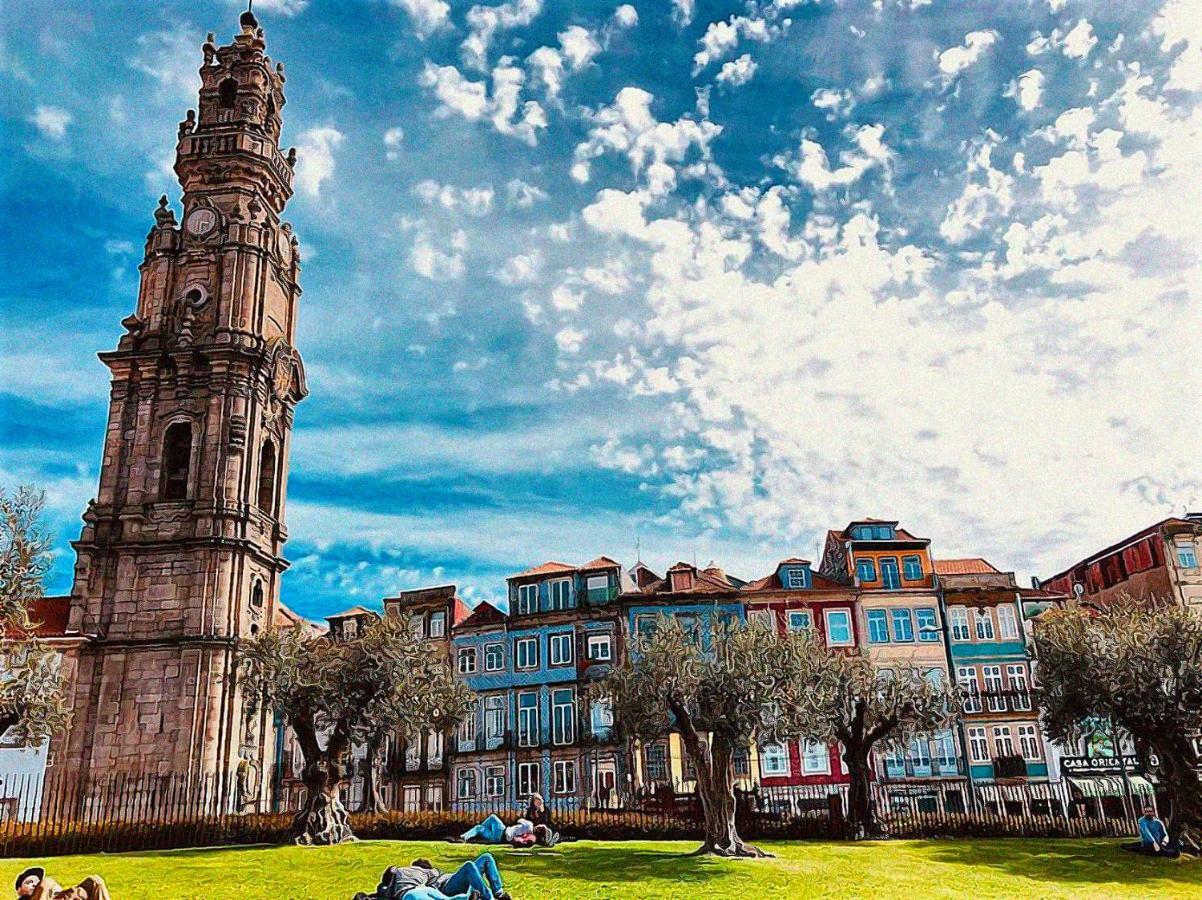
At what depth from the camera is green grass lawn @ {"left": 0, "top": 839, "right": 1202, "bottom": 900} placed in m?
24.1

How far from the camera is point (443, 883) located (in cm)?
1970

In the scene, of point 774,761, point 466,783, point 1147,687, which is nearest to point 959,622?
point 774,761

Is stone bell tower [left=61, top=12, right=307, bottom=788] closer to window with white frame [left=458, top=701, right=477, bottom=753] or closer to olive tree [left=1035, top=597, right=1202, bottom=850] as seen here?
window with white frame [left=458, top=701, right=477, bottom=753]

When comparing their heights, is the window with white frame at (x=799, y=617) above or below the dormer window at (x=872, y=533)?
below

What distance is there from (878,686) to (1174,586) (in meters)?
26.7

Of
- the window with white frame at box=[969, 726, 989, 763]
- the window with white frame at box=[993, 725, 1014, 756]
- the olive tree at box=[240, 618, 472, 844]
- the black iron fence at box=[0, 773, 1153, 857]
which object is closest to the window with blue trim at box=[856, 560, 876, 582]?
the window with white frame at box=[969, 726, 989, 763]

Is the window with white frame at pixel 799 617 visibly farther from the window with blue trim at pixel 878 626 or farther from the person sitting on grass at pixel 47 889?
the person sitting on grass at pixel 47 889

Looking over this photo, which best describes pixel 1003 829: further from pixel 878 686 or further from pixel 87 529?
pixel 87 529

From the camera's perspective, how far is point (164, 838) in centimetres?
3247

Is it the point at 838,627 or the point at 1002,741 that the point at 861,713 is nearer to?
the point at 838,627

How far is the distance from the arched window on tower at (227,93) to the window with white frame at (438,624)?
99.7ft

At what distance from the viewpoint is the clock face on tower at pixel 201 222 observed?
51812mm

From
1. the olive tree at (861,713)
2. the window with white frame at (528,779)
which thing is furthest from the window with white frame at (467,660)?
the olive tree at (861,713)

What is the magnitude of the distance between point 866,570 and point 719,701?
27.9 meters
